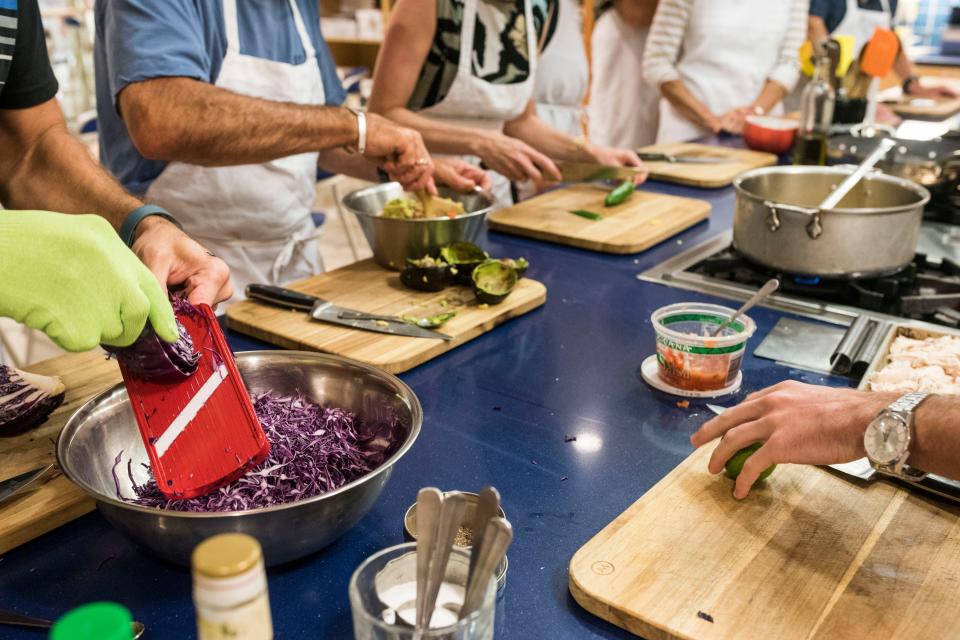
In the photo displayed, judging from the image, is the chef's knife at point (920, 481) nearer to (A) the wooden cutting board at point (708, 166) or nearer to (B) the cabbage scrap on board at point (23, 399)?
(B) the cabbage scrap on board at point (23, 399)

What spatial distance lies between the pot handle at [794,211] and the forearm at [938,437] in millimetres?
667

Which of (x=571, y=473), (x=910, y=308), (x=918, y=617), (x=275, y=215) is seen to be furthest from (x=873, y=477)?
(x=275, y=215)

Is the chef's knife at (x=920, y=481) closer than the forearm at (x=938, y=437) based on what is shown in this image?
No

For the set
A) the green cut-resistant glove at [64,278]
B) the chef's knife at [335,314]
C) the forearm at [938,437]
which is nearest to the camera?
the green cut-resistant glove at [64,278]

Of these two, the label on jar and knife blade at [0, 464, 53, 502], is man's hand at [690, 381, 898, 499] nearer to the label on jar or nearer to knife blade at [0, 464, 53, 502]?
the label on jar

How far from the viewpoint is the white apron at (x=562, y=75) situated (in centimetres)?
329

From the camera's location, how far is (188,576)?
0.91 metres

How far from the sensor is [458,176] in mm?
1927

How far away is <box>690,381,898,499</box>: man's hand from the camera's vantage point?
962mm

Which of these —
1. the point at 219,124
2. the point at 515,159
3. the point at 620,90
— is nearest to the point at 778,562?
the point at 219,124

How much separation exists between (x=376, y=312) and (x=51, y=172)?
2.03 feet

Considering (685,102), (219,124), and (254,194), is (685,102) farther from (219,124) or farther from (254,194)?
(219,124)

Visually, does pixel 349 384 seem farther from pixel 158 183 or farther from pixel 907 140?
pixel 907 140

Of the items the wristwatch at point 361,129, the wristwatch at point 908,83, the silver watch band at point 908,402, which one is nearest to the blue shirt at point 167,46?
the wristwatch at point 361,129
